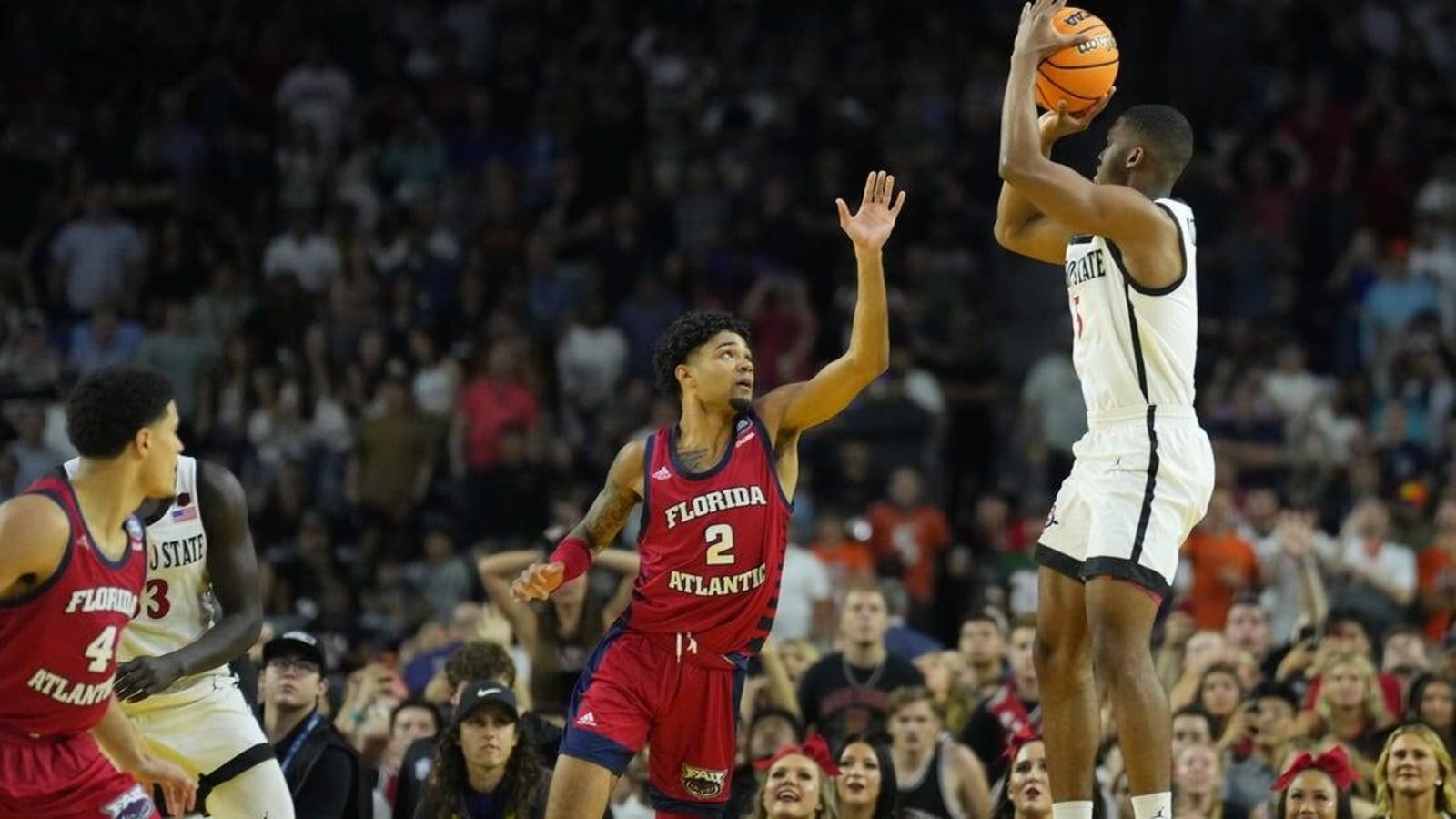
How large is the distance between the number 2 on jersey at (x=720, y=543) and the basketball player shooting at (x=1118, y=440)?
1.14 meters

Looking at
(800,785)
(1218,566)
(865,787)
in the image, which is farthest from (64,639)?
(1218,566)

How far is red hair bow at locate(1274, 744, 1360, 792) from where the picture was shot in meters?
9.88

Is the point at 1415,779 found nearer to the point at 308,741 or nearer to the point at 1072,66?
the point at 1072,66

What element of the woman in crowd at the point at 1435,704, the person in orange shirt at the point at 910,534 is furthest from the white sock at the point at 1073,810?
the person in orange shirt at the point at 910,534

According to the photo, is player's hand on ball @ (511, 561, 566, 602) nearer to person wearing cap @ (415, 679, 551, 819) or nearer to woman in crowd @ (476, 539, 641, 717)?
person wearing cap @ (415, 679, 551, 819)

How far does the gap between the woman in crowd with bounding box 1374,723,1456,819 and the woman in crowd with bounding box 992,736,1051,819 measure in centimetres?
147

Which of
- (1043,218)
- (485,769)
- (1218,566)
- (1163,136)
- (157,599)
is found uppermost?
(1163,136)

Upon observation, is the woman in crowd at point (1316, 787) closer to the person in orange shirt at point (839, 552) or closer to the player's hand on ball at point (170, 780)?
the player's hand on ball at point (170, 780)

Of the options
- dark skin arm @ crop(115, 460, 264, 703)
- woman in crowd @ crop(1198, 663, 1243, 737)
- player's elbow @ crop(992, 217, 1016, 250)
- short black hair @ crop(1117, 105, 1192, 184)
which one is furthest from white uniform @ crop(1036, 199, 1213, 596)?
woman in crowd @ crop(1198, 663, 1243, 737)

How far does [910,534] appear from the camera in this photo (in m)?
16.6

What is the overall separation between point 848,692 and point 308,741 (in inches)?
139

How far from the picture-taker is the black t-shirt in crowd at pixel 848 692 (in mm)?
12188

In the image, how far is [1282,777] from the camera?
32.7ft

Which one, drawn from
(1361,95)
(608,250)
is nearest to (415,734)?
(608,250)
